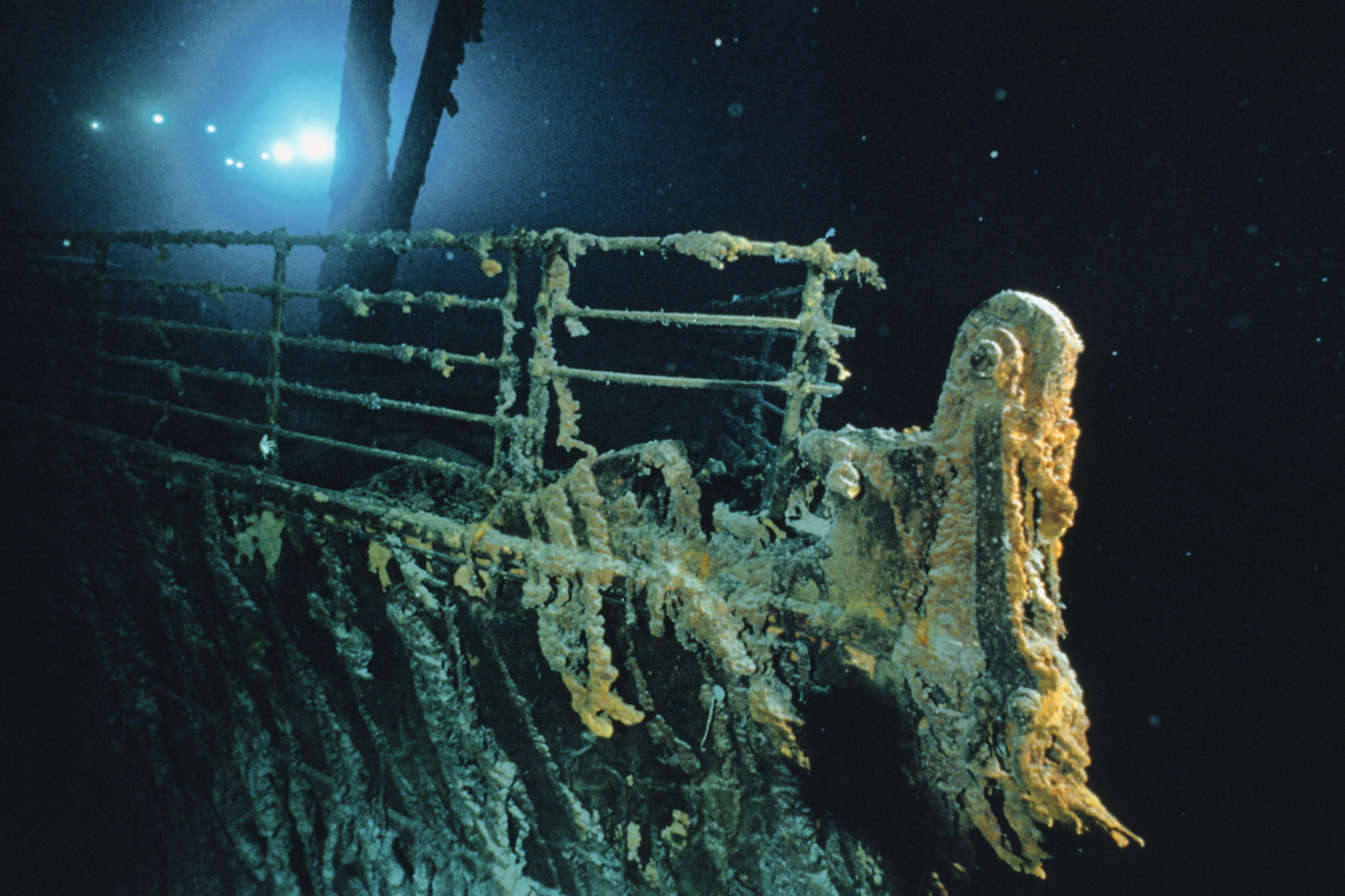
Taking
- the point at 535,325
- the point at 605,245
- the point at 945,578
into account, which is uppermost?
the point at 605,245

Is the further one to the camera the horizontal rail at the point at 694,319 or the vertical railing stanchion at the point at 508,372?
the vertical railing stanchion at the point at 508,372

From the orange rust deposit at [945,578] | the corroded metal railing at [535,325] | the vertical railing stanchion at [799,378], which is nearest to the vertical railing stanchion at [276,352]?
the corroded metal railing at [535,325]

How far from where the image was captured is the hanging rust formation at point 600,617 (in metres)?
1.52

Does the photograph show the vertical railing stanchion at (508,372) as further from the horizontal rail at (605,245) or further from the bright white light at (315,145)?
the bright white light at (315,145)

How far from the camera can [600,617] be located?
6.59 feet

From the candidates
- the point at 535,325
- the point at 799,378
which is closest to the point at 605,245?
the point at 535,325

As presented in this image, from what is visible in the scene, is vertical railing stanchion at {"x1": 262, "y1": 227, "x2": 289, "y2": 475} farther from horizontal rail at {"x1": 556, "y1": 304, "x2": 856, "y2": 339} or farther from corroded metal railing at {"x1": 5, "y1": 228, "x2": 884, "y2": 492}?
horizontal rail at {"x1": 556, "y1": 304, "x2": 856, "y2": 339}

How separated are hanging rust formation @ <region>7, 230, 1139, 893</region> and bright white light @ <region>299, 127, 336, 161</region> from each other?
31.3m

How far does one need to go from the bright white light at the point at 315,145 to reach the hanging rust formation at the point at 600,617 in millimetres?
31259

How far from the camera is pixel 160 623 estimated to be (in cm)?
355

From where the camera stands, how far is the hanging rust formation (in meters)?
1.52

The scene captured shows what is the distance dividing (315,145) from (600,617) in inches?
1420

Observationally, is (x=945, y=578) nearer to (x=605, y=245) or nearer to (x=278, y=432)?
(x=605, y=245)

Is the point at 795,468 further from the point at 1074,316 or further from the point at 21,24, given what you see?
the point at 1074,316
